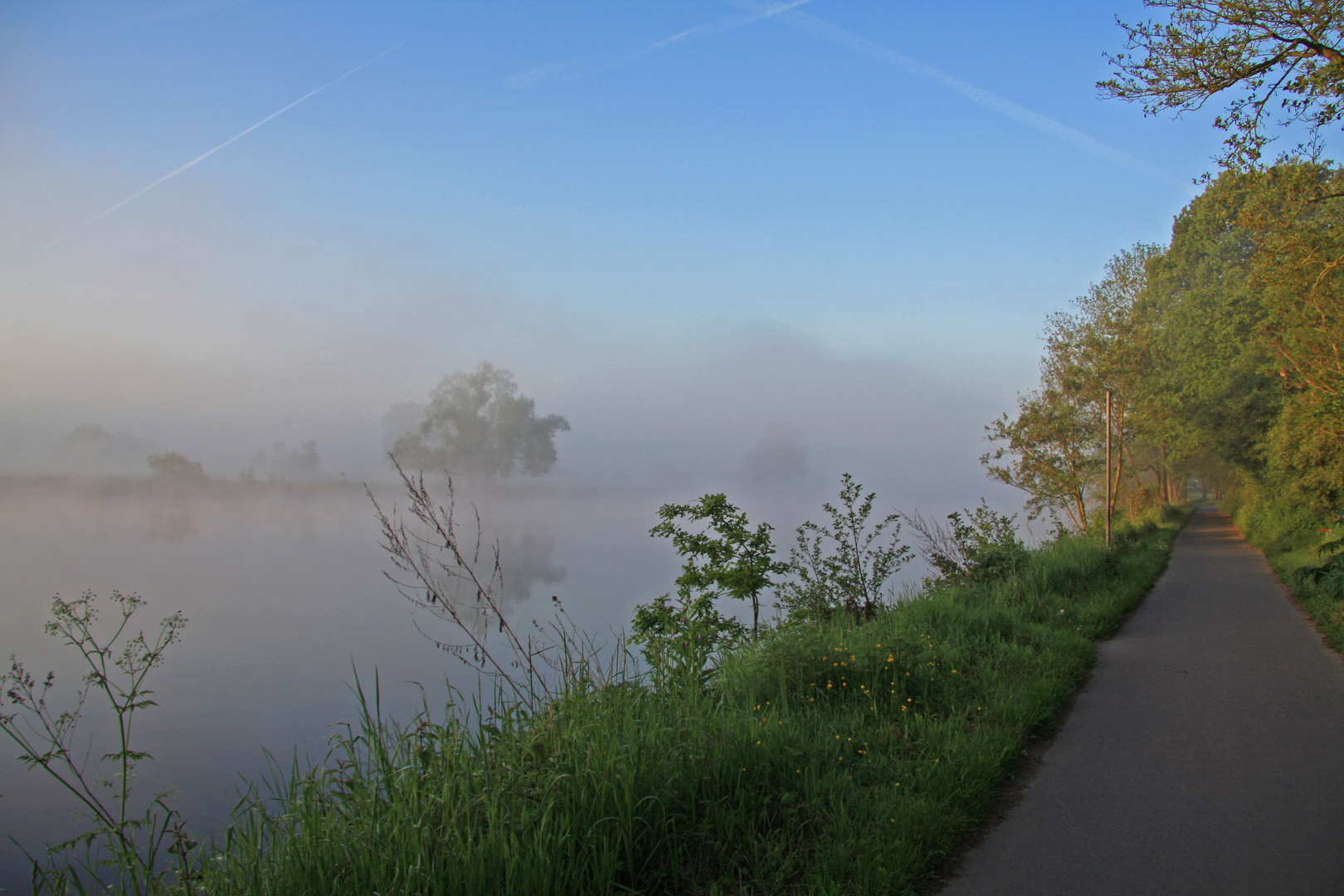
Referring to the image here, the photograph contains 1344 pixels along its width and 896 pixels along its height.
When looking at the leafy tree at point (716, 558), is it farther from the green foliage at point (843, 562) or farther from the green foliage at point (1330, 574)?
the green foliage at point (1330, 574)

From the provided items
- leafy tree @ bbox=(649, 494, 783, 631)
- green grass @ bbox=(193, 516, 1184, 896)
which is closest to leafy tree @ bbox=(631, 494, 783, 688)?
leafy tree @ bbox=(649, 494, 783, 631)

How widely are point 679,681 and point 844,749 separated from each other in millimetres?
1200

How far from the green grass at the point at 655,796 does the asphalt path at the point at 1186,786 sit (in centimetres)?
31

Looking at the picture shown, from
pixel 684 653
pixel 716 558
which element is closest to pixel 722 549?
pixel 716 558

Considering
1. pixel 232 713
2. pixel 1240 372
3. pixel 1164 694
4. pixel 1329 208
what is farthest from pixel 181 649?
pixel 1240 372

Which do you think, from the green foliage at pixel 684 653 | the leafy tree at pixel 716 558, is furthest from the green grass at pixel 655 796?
the leafy tree at pixel 716 558

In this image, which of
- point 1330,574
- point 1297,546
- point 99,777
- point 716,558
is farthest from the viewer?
point 1297,546

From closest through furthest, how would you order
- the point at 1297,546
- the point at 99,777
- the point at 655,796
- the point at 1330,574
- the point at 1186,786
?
1. the point at 655,796
2. the point at 1186,786
3. the point at 99,777
4. the point at 1330,574
5. the point at 1297,546

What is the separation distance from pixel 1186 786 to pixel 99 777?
6846 mm

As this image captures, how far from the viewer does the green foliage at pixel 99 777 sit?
3.03 meters

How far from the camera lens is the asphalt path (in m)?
3.34

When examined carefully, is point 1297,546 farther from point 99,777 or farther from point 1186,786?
point 99,777

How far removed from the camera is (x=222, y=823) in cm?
350

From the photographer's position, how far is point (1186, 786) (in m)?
4.36
